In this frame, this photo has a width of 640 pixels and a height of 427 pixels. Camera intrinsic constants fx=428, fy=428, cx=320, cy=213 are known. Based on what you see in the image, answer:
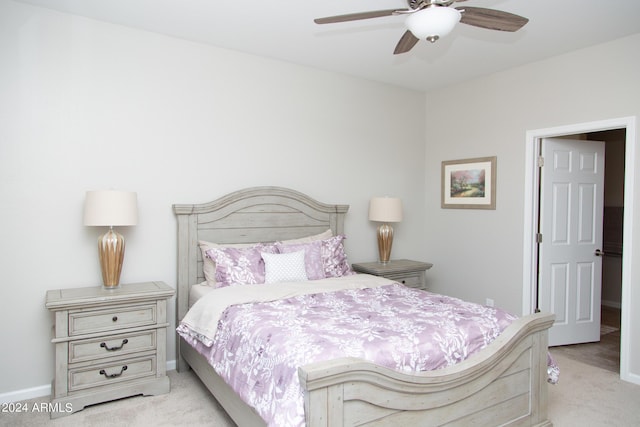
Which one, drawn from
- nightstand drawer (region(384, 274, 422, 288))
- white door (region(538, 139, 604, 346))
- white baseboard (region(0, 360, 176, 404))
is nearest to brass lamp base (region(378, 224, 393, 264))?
nightstand drawer (region(384, 274, 422, 288))

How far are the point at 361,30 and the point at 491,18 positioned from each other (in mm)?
1302

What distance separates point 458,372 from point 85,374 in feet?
7.62

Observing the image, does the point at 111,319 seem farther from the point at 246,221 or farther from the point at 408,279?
the point at 408,279

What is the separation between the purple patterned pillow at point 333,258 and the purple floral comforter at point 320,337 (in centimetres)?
74

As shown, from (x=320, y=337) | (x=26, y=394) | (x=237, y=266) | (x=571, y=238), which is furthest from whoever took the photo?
(x=571, y=238)

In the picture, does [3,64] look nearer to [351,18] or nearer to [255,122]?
[255,122]

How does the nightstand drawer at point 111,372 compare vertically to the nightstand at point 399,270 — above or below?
below

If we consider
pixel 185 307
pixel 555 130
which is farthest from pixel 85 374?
pixel 555 130

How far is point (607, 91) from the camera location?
347 cm

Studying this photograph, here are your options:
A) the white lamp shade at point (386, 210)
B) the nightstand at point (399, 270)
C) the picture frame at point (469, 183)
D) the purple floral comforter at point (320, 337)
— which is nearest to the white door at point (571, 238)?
the picture frame at point (469, 183)

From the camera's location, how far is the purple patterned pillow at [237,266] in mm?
3227

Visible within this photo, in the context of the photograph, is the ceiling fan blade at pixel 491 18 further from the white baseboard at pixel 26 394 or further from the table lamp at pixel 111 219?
the white baseboard at pixel 26 394

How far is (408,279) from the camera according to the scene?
433cm

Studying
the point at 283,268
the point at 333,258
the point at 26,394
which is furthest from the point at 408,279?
the point at 26,394
